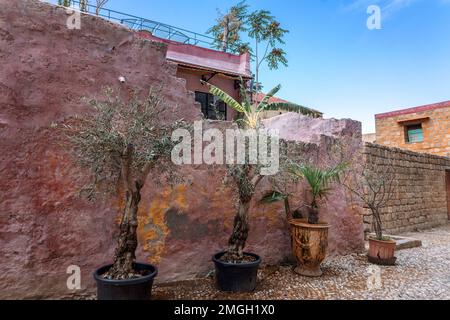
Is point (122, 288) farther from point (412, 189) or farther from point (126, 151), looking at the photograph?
point (412, 189)

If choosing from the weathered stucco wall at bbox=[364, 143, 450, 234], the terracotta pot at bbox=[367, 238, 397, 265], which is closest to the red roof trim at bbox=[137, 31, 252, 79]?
the weathered stucco wall at bbox=[364, 143, 450, 234]

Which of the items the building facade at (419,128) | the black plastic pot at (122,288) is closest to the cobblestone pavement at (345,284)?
the black plastic pot at (122,288)

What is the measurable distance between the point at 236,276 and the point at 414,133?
1550 centimetres

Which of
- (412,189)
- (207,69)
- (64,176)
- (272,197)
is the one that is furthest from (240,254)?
(207,69)

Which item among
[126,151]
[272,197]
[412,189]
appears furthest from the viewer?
[412,189]

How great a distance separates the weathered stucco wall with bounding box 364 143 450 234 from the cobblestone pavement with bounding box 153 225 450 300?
264 cm

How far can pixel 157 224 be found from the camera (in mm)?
3732

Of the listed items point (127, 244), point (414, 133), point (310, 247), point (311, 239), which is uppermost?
point (414, 133)

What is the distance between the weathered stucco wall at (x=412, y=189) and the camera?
8398 millimetres

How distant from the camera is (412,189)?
9766mm

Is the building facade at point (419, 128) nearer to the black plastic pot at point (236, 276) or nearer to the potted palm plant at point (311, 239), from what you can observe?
the potted palm plant at point (311, 239)

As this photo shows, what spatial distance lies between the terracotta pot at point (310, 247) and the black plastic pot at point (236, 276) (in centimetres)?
108
